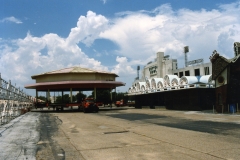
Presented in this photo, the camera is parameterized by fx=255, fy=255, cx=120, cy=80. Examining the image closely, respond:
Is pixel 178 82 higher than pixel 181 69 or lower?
lower

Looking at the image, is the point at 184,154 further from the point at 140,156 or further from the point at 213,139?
the point at 213,139

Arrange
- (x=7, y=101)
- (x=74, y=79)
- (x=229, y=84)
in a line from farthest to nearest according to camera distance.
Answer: (x=74, y=79) → (x=229, y=84) → (x=7, y=101)

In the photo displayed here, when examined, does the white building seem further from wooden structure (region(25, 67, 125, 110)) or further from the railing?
the railing

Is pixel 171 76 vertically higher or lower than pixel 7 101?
higher

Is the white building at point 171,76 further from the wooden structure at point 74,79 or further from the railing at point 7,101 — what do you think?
the railing at point 7,101

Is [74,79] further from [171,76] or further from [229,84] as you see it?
[229,84]

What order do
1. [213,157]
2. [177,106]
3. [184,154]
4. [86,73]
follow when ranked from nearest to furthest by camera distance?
[213,157] → [184,154] → [177,106] → [86,73]

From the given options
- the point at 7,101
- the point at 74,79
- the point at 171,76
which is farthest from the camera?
the point at 74,79

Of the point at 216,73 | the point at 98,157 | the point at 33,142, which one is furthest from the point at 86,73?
the point at 98,157

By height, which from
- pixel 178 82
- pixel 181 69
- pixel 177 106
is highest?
pixel 181 69

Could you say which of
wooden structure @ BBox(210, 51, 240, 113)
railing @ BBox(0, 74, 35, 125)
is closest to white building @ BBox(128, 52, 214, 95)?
wooden structure @ BBox(210, 51, 240, 113)

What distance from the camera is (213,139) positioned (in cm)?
1127

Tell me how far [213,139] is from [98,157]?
5673 mm

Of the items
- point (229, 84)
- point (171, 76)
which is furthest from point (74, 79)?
point (229, 84)
